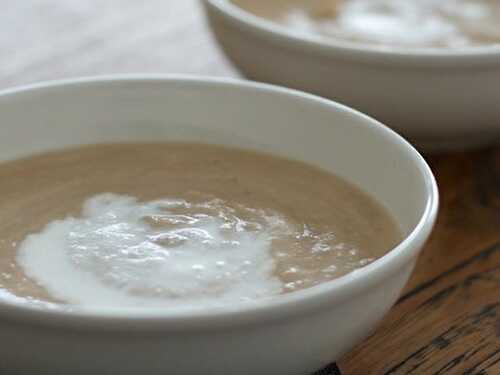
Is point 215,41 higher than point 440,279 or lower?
higher

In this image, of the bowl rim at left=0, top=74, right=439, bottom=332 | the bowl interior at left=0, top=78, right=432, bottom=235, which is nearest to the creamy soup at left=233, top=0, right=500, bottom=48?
the bowl interior at left=0, top=78, right=432, bottom=235

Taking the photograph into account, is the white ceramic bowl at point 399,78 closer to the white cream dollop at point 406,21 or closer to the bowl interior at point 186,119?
the bowl interior at point 186,119

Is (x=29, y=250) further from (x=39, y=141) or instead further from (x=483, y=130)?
(x=483, y=130)

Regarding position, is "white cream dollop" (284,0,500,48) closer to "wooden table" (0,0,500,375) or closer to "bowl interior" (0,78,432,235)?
"wooden table" (0,0,500,375)

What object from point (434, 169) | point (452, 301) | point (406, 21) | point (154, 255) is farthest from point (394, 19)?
point (154, 255)

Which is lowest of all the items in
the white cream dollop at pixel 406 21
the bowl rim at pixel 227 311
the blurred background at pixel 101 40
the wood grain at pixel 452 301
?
the wood grain at pixel 452 301

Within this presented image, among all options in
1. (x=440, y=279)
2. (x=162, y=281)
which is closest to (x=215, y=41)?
(x=440, y=279)

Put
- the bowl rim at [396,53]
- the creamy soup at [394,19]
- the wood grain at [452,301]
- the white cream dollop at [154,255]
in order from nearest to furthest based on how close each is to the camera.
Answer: the white cream dollop at [154,255]
the wood grain at [452,301]
the bowl rim at [396,53]
the creamy soup at [394,19]

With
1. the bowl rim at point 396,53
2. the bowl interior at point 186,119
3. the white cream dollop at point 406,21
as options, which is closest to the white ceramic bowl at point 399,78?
the bowl rim at point 396,53
